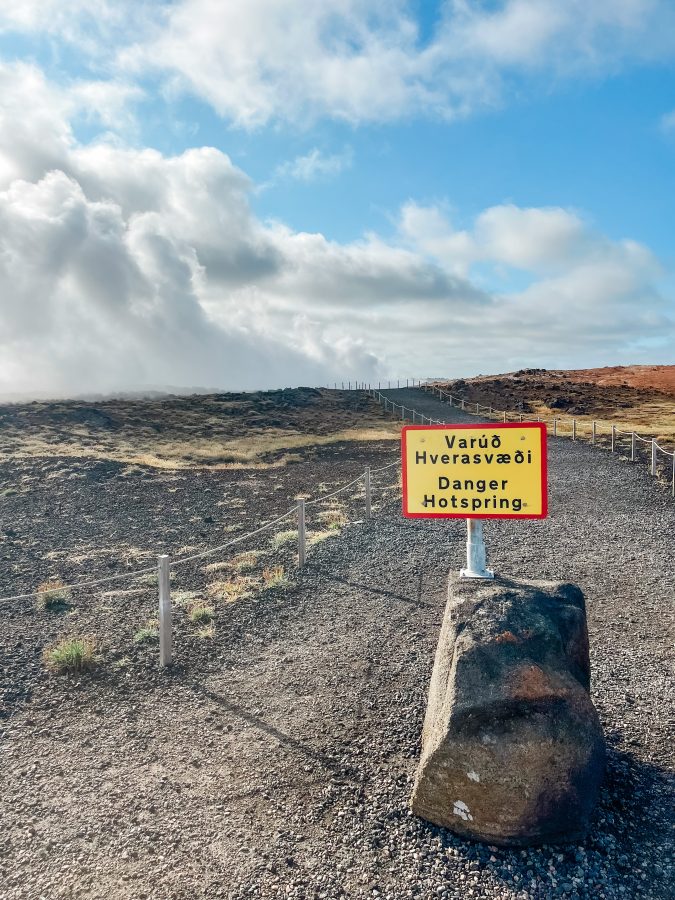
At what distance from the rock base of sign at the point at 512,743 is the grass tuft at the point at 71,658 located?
4525 mm

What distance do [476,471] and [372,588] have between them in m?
4.62

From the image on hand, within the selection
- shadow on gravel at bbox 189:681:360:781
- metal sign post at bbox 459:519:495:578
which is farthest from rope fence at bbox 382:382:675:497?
shadow on gravel at bbox 189:681:360:781

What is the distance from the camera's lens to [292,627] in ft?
25.5

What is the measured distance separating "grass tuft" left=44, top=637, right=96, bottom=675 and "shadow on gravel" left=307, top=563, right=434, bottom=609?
12.5ft

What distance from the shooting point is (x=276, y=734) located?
5.22 metres

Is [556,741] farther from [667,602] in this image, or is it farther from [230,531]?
[230,531]

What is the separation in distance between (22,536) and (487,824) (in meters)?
14.3

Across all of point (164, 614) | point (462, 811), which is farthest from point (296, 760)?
point (164, 614)

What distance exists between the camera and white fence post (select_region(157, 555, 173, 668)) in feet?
22.3

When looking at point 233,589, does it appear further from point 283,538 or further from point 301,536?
point 283,538

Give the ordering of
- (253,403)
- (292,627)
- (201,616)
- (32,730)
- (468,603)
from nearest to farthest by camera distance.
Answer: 1. (468,603)
2. (32,730)
3. (292,627)
4. (201,616)
5. (253,403)

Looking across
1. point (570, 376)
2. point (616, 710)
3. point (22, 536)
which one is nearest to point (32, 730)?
point (616, 710)

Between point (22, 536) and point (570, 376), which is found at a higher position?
point (570, 376)

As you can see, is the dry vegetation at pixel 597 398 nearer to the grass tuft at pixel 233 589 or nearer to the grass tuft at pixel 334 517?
the grass tuft at pixel 334 517
